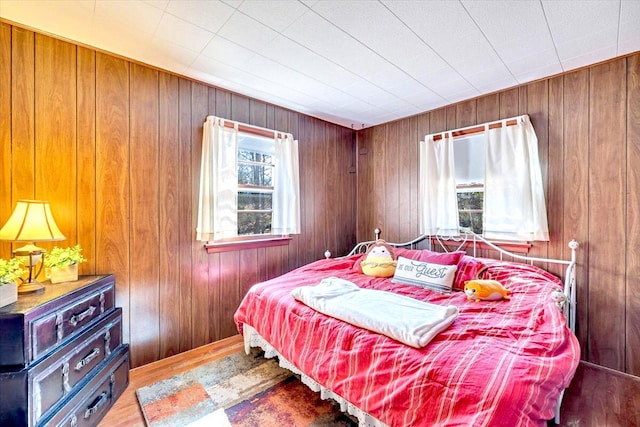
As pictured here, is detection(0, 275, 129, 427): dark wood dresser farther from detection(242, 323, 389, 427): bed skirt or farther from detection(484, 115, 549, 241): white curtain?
detection(484, 115, 549, 241): white curtain

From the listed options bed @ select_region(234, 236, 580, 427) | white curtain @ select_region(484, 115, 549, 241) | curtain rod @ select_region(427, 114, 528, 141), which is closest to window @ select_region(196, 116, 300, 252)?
bed @ select_region(234, 236, 580, 427)

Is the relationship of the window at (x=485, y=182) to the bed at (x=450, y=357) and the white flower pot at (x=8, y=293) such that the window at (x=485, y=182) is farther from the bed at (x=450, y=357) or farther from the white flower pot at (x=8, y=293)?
the white flower pot at (x=8, y=293)

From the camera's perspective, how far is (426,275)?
2279mm

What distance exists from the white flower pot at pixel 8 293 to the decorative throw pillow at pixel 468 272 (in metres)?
2.81

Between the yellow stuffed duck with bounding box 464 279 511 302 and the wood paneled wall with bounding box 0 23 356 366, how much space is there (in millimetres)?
1974

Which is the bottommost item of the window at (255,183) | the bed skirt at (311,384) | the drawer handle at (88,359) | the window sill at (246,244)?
the bed skirt at (311,384)

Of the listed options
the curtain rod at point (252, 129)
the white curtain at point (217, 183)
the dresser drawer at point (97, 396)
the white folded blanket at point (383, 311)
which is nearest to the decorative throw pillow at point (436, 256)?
the white folded blanket at point (383, 311)

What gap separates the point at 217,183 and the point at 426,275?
2.03 m

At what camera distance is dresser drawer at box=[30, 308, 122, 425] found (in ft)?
4.17

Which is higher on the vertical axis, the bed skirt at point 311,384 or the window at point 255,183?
the window at point 255,183

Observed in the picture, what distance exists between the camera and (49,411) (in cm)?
131

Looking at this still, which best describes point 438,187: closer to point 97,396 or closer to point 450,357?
point 450,357

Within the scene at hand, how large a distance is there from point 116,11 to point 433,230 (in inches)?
124

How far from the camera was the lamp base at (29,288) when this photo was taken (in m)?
1.47
